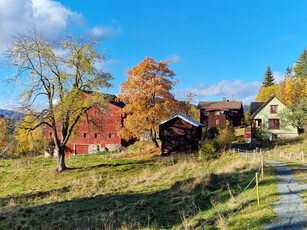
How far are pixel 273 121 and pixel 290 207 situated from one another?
3848cm

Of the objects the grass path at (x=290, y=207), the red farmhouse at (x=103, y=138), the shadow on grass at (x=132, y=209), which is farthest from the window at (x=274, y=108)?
the grass path at (x=290, y=207)

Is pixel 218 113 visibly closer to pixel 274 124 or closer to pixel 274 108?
pixel 274 108

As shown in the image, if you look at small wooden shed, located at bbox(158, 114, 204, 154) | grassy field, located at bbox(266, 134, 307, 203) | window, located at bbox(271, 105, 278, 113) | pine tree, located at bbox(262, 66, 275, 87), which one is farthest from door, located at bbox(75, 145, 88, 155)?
pine tree, located at bbox(262, 66, 275, 87)

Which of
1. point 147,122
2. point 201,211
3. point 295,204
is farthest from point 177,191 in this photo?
point 147,122

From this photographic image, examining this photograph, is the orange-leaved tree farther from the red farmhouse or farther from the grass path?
the grass path

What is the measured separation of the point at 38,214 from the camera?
1270cm

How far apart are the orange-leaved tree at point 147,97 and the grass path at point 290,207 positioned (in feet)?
61.0

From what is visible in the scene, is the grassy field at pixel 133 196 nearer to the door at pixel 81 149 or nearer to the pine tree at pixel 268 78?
the door at pixel 81 149

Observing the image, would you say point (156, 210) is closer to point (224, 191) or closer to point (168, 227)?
point (168, 227)

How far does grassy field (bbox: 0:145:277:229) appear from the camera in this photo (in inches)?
392

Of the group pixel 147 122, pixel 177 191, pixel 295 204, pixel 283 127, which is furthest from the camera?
pixel 283 127

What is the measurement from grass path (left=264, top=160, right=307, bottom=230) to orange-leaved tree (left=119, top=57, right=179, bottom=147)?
61.0 ft

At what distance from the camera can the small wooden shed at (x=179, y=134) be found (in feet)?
96.1

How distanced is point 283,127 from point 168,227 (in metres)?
40.6
